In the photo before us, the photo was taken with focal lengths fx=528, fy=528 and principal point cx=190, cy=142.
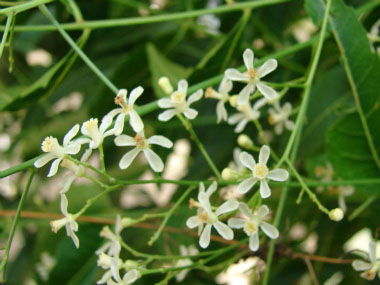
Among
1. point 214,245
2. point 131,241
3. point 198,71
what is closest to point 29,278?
point 131,241

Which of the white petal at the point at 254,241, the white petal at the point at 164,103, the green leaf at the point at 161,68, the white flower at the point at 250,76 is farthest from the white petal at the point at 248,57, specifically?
the green leaf at the point at 161,68

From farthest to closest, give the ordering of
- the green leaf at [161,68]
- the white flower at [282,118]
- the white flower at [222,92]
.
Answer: the green leaf at [161,68]
the white flower at [282,118]
the white flower at [222,92]

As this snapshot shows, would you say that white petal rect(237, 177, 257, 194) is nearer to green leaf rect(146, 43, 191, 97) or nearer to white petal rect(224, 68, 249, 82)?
white petal rect(224, 68, 249, 82)

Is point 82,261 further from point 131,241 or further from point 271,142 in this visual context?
point 271,142

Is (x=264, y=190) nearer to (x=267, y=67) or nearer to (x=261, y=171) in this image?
(x=261, y=171)

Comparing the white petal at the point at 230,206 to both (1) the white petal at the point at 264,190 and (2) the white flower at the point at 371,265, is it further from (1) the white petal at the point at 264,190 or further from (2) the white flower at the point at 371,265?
(2) the white flower at the point at 371,265

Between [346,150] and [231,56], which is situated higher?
[231,56]
